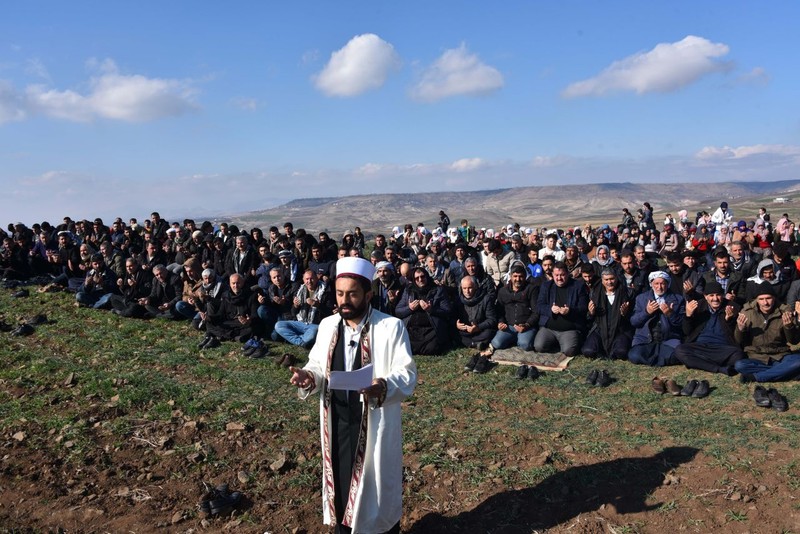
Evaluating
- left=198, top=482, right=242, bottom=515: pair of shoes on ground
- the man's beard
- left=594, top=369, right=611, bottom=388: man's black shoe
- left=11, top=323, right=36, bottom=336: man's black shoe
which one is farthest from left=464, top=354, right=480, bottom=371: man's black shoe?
left=11, top=323, right=36, bottom=336: man's black shoe

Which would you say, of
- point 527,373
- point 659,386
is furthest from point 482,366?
point 659,386

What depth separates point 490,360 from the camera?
355 inches

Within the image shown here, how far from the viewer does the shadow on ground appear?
4.54m

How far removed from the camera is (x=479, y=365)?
852 centimetres

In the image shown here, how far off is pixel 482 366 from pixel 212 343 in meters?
4.62

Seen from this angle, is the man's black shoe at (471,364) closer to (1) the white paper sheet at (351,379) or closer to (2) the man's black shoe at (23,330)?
(1) the white paper sheet at (351,379)

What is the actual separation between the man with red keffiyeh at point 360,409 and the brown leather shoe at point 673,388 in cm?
458

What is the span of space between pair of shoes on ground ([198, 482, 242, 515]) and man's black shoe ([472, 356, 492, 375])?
14.0 feet

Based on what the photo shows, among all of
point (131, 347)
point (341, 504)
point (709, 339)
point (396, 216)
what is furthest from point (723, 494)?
point (396, 216)

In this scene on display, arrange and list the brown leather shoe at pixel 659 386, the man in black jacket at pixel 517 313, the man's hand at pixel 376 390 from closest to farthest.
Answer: the man's hand at pixel 376 390 < the brown leather shoe at pixel 659 386 < the man in black jacket at pixel 517 313

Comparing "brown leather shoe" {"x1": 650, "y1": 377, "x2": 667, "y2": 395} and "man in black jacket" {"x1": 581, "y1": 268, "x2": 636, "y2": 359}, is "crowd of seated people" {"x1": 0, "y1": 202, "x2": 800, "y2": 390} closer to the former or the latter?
"man in black jacket" {"x1": 581, "y1": 268, "x2": 636, "y2": 359}

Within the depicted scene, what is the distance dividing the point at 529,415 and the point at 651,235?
51.4 feet

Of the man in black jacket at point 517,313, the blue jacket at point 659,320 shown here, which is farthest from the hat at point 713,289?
the man in black jacket at point 517,313

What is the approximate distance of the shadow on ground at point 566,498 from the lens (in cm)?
454
